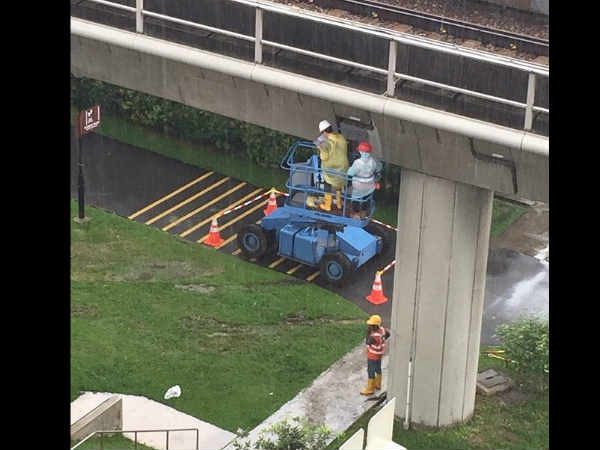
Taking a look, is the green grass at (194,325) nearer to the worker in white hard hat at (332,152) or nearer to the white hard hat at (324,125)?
the worker in white hard hat at (332,152)

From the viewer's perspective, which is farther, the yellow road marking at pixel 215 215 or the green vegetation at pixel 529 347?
the yellow road marking at pixel 215 215

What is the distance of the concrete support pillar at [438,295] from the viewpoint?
19.3 m

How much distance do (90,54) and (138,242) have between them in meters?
6.14

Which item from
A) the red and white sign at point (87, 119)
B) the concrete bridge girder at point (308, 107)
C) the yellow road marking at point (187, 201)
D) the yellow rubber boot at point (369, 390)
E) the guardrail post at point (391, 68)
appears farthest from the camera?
the yellow road marking at point (187, 201)

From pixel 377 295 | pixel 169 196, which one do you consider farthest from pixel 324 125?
pixel 169 196

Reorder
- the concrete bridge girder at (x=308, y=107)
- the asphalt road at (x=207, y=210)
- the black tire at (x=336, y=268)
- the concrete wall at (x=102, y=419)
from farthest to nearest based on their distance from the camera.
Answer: the asphalt road at (x=207, y=210)
the black tire at (x=336, y=268)
the concrete wall at (x=102, y=419)
the concrete bridge girder at (x=308, y=107)

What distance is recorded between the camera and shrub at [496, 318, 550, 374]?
21.8m

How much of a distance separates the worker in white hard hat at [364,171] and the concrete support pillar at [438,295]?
0.55 m

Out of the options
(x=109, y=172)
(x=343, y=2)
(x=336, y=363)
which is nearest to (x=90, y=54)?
(x=343, y=2)

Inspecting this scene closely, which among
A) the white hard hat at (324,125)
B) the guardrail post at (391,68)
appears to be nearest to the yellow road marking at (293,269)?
the white hard hat at (324,125)

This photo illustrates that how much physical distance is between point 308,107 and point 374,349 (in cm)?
393

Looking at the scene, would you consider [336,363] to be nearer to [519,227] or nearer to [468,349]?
[468,349]

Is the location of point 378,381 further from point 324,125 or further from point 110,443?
point 324,125

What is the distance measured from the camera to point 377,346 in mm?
21250
